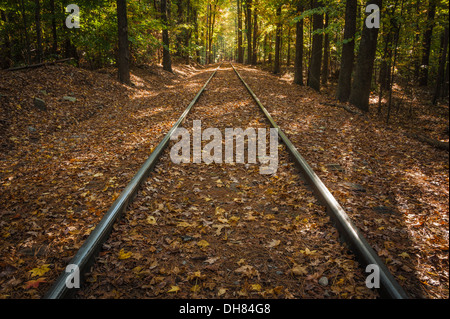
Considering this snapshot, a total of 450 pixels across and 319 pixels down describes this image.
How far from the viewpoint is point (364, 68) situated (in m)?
9.39

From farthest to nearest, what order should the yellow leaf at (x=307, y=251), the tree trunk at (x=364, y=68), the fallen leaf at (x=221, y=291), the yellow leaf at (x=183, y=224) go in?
the tree trunk at (x=364, y=68) < the yellow leaf at (x=183, y=224) < the yellow leaf at (x=307, y=251) < the fallen leaf at (x=221, y=291)

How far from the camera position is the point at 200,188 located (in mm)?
4445

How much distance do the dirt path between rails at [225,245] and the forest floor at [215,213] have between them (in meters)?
0.01

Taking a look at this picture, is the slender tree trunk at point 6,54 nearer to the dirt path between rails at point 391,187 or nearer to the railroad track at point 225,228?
the railroad track at point 225,228

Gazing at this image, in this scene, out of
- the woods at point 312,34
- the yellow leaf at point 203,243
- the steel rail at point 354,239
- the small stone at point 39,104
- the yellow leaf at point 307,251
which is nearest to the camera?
the steel rail at point 354,239

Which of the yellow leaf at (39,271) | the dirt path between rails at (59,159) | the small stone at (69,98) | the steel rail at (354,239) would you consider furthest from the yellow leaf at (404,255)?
the small stone at (69,98)

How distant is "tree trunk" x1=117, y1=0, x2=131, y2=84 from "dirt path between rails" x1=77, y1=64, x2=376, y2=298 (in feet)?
33.5

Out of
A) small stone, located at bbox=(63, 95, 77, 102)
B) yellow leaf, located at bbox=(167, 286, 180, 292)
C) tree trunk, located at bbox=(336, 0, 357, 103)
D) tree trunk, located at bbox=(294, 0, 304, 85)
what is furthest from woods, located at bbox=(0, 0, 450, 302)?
tree trunk, located at bbox=(294, 0, 304, 85)

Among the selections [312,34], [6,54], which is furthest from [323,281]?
[6,54]

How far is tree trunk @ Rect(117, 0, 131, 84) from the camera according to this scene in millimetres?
12320

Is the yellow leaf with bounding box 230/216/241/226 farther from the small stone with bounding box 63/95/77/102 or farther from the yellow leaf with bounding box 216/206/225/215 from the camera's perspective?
the small stone with bounding box 63/95/77/102

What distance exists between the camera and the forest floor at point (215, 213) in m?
2.63

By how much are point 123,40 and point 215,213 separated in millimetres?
11957

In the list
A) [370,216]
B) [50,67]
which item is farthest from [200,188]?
[50,67]
